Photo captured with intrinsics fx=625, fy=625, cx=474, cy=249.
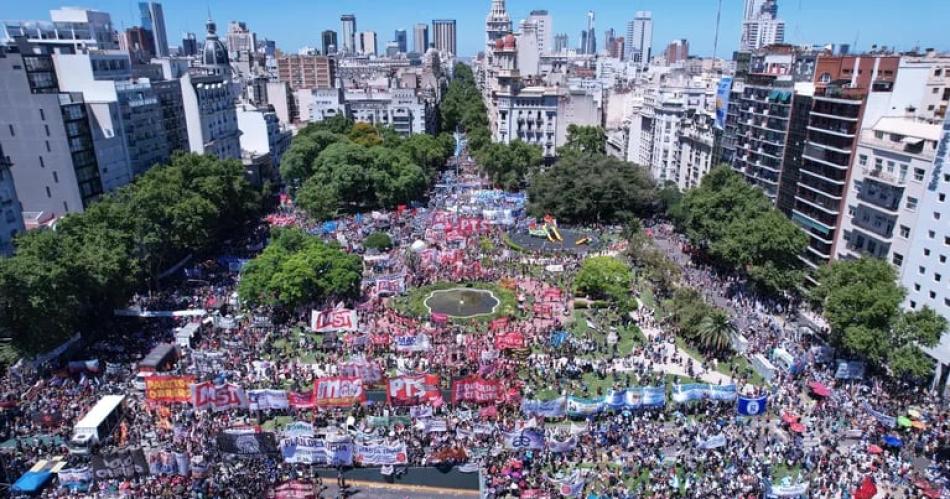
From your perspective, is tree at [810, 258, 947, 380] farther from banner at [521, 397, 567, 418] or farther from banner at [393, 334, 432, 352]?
banner at [393, 334, 432, 352]

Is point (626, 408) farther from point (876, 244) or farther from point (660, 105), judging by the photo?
point (660, 105)

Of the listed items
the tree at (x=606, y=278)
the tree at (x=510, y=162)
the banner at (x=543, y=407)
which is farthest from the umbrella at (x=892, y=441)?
the tree at (x=510, y=162)

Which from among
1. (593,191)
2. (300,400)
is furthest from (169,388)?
(593,191)

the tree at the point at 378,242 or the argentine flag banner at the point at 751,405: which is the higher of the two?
the tree at the point at 378,242

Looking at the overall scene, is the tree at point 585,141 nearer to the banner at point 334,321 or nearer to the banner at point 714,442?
the banner at point 334,321

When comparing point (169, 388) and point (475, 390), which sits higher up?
point (169, 388)

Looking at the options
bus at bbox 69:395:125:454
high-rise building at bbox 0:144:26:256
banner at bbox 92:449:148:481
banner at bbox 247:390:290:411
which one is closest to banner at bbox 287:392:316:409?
banner at bbox 247:390:290:411

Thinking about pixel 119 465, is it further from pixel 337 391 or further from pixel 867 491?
pixel 867 491
